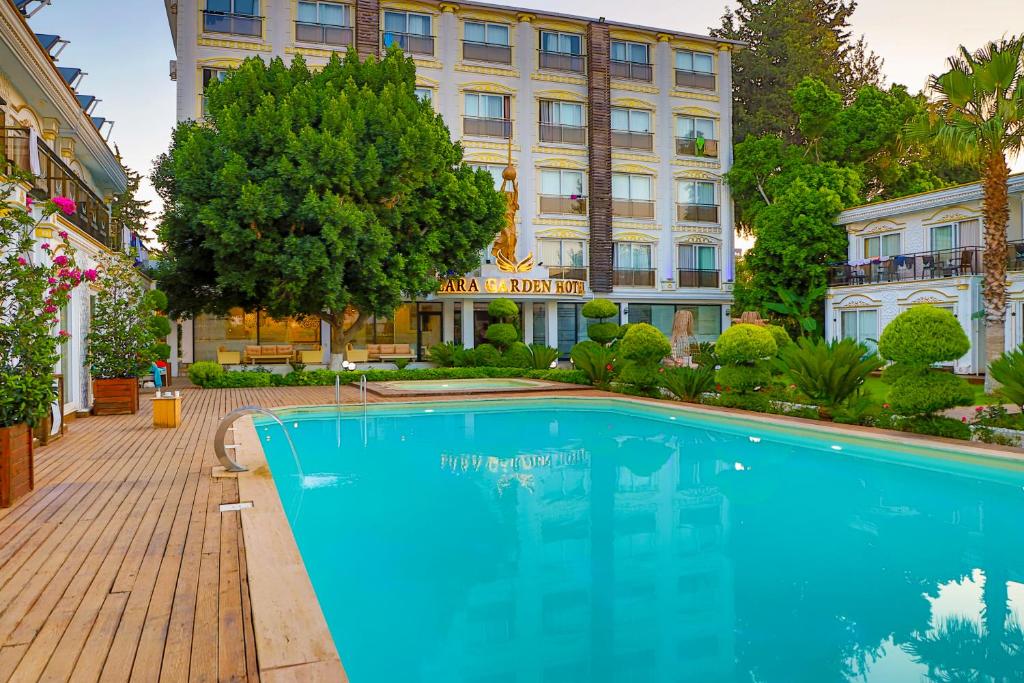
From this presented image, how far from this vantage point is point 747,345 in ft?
43.8

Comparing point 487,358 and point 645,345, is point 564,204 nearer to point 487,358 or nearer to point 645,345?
point 487,358

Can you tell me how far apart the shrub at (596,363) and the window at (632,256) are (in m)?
10.9

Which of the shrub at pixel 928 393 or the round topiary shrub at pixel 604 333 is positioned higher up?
the round topiary shrub at pixel 604 333

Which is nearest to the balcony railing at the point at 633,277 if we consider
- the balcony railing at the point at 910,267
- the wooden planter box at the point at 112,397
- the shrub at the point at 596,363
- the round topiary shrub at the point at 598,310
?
A: the round topiary shrub at the point at 598,310

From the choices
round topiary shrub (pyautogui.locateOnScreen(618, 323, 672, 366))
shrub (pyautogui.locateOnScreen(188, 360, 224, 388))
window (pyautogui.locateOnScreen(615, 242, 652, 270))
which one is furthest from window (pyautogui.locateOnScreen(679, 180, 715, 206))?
shrub (pyautogui.locateOnScreen(188, 360, 224, 388))

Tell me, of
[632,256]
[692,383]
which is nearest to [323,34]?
[632,256]

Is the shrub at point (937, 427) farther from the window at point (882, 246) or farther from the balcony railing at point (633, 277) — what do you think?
the balcony railing at point (633, 277)

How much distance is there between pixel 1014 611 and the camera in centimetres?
448

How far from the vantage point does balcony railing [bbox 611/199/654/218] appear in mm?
28750

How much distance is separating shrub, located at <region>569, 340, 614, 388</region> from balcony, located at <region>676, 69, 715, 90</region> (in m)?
16.3

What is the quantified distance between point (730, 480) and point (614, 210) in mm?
21494

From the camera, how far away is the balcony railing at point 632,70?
28781 mm

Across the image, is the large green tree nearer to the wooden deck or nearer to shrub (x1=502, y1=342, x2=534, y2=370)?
shrub (x1=502, y1=342, x2=534, y2=370)

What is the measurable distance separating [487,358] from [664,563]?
17022mm
